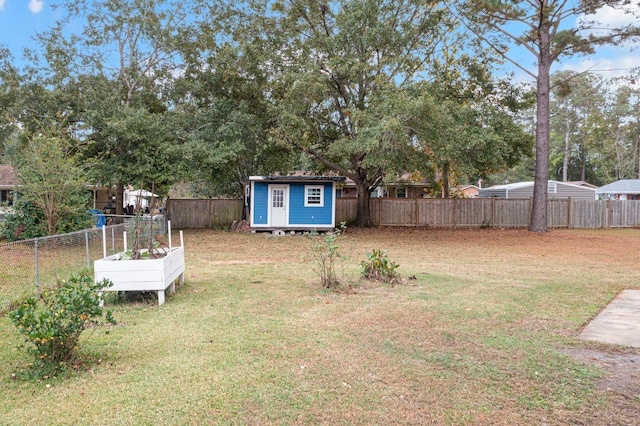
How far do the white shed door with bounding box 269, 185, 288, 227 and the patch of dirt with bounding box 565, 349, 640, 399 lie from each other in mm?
13718

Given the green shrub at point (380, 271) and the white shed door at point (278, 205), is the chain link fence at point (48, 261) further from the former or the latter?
the white shed door at point (278, 205)

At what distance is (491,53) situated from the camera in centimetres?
1725

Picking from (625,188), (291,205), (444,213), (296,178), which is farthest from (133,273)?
(625,188)

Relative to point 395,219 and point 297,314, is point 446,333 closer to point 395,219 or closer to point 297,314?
point 297,314

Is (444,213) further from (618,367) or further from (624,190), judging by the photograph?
(624,190)

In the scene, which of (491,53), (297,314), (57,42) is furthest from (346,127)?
(297,314)

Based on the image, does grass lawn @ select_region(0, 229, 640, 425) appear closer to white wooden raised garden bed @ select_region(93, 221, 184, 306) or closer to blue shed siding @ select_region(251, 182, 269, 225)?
white wooden raised garden bed @ select_region(93, 221, 184, 306)

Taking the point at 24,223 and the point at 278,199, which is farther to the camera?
the point at 278,199

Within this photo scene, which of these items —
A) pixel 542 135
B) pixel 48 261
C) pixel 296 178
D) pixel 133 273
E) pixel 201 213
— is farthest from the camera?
pixel 201 213

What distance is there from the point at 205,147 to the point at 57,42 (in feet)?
20.0

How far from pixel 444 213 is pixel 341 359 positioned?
16839mm

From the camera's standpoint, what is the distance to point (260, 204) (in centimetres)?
1719

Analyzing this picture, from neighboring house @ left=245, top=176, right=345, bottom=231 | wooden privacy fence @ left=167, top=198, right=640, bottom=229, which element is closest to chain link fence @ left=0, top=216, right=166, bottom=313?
neighboring house @ left=245, top=176, right=345, bottom=231

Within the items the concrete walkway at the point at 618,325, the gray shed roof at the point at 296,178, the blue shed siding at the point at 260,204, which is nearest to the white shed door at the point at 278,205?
the blue shed siding at the point at 260,204
